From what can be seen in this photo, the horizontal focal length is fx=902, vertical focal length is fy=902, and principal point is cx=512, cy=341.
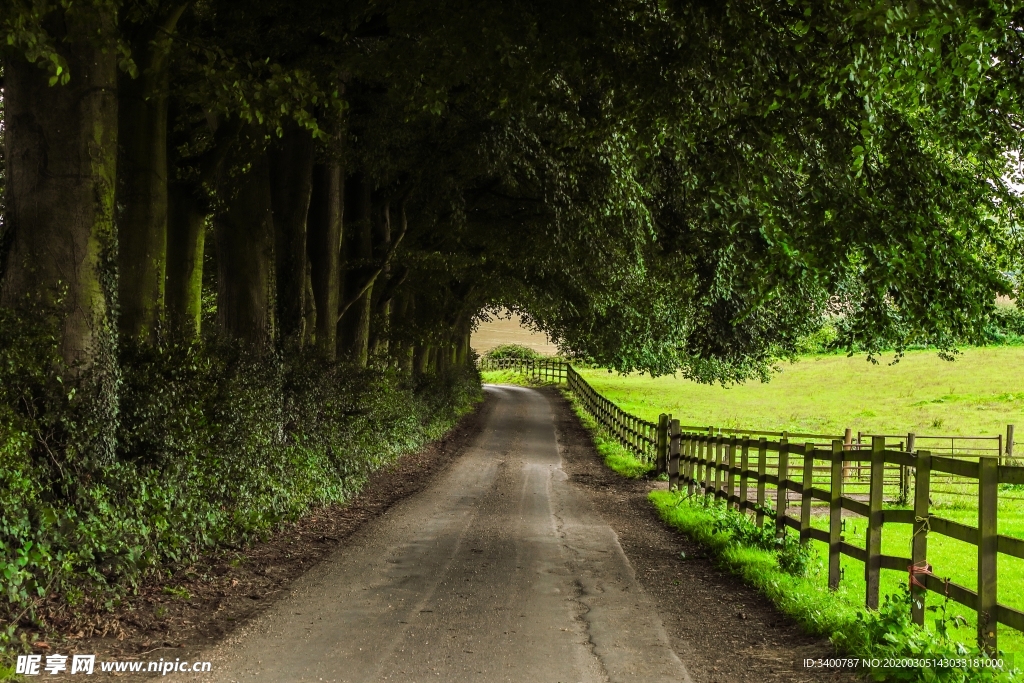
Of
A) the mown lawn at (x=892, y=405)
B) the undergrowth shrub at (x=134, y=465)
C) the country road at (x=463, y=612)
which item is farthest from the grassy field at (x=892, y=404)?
the undergrowth shrub at (x=134, y=465)

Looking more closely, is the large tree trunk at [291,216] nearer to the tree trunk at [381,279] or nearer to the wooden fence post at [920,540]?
the tree trunk at [381,279]

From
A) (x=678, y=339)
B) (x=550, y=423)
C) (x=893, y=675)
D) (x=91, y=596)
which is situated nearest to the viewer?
(x=893, y=675)

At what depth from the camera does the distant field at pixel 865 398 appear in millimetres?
39531

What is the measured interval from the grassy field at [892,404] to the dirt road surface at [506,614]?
136 inches

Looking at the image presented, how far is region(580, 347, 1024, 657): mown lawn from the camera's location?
48.5 feet

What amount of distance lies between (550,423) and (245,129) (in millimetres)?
25969

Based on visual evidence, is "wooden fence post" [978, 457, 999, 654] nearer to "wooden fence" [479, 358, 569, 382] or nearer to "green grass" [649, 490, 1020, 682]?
"green grass" [649, 490, 1020, 682]

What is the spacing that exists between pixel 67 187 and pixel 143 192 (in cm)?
215

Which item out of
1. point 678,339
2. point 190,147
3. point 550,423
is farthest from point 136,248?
point 550,423

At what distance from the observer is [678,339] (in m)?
26.3

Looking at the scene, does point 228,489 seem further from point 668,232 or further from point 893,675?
point 668,232

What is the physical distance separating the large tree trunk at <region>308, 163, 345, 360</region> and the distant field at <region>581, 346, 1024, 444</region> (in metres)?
24.9

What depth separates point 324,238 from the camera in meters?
16.5

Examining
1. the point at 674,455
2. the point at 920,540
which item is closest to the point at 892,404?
the point at 674,455
